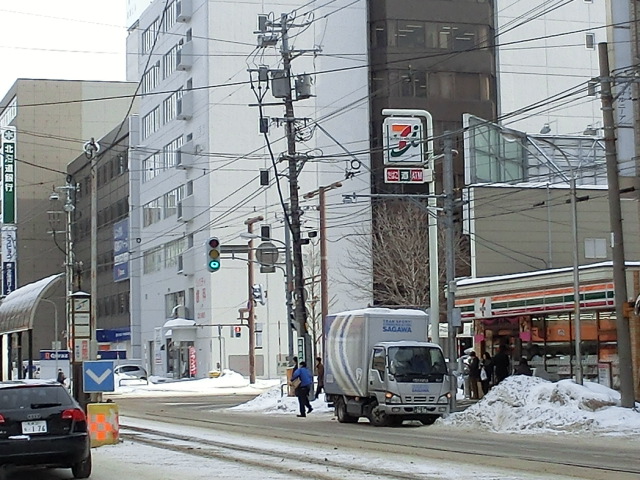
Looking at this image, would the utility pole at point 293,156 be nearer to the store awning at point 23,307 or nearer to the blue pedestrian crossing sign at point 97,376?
the store awning at point 23,307

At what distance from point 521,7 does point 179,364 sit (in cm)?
3703

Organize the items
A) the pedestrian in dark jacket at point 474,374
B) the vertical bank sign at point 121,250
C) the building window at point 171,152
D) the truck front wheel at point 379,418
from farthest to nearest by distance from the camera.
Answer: the vertical bank sign at point 121,250 < the building window at point 171,152 < the pedestrian in dark jacket at point 474,374 < the truck front wheel at point 379,418

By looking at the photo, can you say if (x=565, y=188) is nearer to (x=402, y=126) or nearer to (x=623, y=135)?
(x=623, y=135)

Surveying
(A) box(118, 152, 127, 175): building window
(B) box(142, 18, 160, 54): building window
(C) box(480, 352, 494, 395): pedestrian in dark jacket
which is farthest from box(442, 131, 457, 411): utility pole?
(A) box(118, 152, 127, 175): building window

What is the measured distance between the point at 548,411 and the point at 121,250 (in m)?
74.5

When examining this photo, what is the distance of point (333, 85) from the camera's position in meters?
81.8

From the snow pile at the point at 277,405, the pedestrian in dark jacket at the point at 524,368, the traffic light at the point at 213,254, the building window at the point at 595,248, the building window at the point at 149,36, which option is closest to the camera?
the pedestrian in dark jacket at the point at 524,368

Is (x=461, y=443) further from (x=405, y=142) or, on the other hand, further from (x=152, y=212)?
(x=152, y=212)

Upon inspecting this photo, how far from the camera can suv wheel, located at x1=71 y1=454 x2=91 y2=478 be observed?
16.8 m

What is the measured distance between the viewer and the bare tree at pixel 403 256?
62.5 metres

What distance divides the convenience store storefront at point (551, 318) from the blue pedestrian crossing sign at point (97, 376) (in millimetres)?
14919

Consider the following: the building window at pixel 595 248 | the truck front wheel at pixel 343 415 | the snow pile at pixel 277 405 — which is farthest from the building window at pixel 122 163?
the truck front wheel at pixel 343 415

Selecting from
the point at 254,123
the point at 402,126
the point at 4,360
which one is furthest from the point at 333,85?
the point at 402,126

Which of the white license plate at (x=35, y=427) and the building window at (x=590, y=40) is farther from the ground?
the building window at (x=590, y=40)
